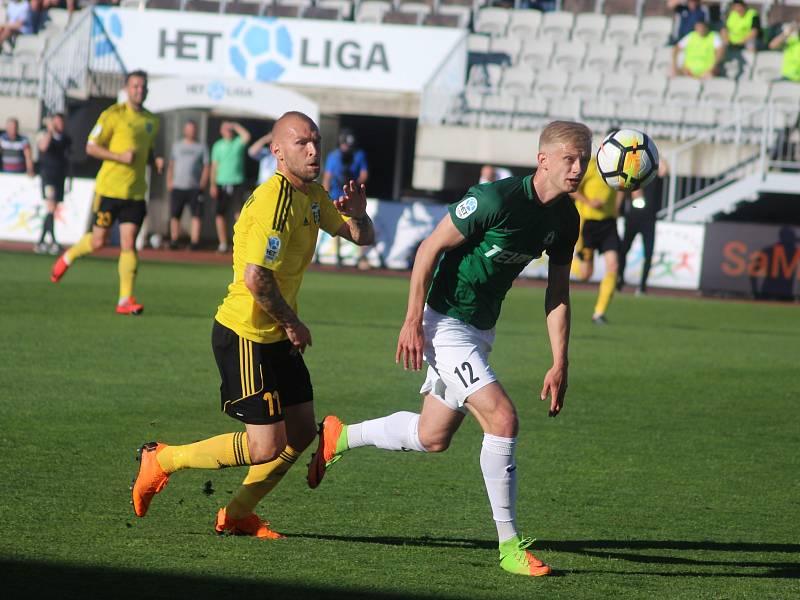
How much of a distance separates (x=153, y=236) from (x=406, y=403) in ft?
52.2

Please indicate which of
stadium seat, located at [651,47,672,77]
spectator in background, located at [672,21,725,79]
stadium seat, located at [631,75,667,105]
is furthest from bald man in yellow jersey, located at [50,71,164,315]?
stadium seat, located at [651,47,672,77]

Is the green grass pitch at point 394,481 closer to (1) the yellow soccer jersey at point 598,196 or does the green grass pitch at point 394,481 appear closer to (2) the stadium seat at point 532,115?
(1) the yellow soccer jersey at point 598,196

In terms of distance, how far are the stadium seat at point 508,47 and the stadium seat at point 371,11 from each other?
2531 mm

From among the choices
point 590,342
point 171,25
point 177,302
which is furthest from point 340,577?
point 171,25

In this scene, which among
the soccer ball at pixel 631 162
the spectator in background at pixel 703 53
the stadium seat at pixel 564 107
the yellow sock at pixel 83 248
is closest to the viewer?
the soccer ball at pixel 631 162

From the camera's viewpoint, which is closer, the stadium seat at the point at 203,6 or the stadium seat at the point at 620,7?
the stadium seat at the point at 203,6

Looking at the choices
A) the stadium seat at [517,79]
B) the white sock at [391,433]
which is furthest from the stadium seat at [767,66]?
the white sock at [391,433]

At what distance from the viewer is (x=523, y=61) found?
27.5 metres

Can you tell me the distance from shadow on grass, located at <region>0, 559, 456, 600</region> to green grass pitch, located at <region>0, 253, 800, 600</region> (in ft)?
0.04

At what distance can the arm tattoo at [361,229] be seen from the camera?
5.74 meters

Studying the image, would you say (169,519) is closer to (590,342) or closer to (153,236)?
(590,342)

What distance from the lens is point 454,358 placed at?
5.34 metres

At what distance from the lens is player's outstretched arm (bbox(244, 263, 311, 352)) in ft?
16.6

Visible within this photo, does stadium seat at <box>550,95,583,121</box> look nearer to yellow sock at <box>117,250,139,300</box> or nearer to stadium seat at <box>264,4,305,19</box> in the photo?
stadium seat at <box>264,4,305,19</box>
